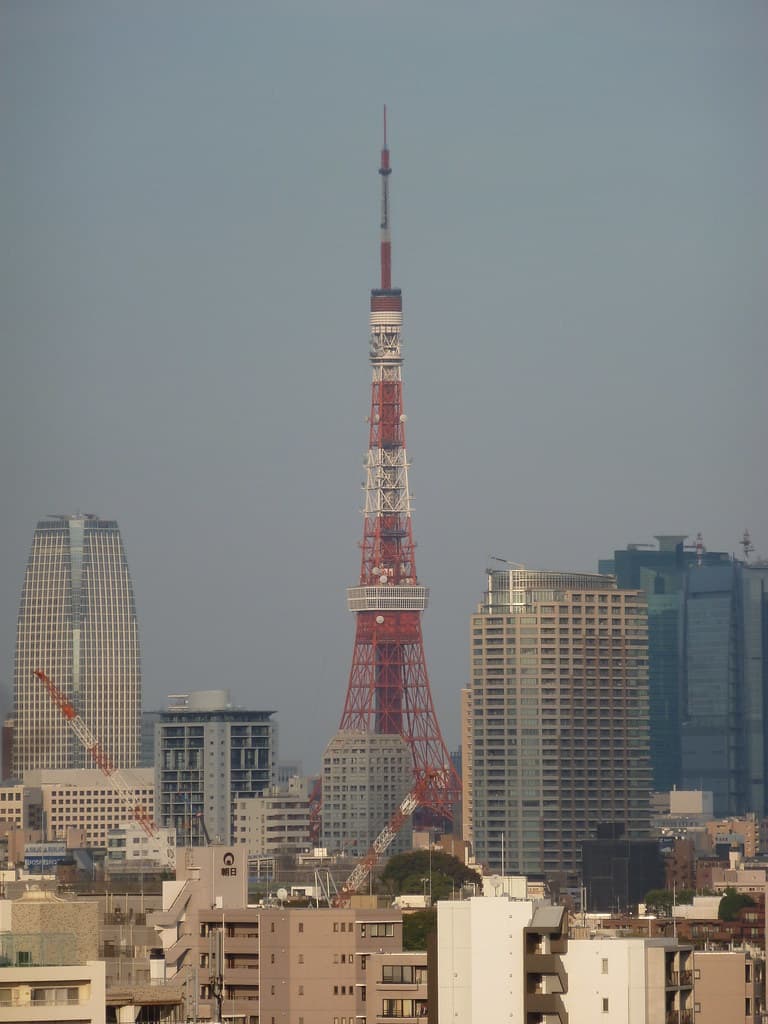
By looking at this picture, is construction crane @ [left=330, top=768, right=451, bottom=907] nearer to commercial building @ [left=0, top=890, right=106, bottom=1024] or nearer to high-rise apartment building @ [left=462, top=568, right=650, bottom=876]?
high-rise apartment building @ [left=462, top=568, right=650, bottom=876]

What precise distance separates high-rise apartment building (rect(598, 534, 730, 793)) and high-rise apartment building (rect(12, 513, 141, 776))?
25527mm

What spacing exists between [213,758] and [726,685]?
3921 cm

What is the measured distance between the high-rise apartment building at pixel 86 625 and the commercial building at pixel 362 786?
119 feet

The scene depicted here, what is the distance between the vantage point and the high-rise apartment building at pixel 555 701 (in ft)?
398

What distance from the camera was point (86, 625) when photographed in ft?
556

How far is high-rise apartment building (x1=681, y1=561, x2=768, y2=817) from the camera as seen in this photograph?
15825 centimetres

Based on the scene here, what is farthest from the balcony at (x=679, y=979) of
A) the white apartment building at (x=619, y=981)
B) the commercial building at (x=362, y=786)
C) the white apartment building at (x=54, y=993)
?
the commercial building at (x=362, y=786)

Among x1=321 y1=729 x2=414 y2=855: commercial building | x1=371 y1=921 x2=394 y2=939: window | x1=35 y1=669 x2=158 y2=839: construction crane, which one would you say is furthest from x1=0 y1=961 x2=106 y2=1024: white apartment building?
x1=35 y1=669 x2=158 y2=839: construction crane

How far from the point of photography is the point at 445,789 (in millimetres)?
124000

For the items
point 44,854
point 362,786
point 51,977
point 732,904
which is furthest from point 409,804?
point 51,977

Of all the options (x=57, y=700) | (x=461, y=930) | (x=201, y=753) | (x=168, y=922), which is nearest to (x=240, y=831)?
(x=201, y=753)

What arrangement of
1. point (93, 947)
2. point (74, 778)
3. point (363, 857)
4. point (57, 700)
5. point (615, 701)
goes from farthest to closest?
point (57, 700) < point (74, 778) < point (615, 701) < point (363, 857) < point (93, 947)

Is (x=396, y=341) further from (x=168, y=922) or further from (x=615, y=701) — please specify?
(x=168, y=922)

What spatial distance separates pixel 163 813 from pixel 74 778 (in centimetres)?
1110
